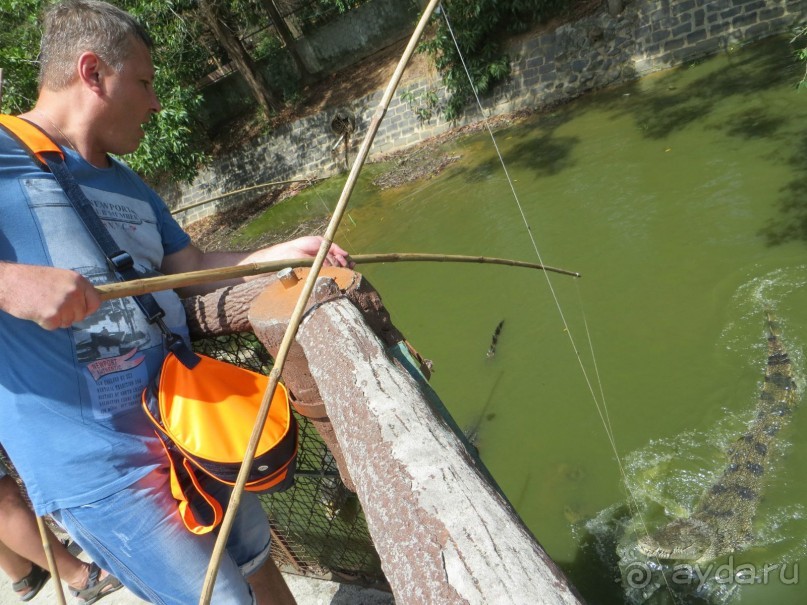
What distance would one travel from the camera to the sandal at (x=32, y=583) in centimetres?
278

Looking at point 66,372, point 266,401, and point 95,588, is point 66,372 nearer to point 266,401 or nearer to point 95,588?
point 266,401

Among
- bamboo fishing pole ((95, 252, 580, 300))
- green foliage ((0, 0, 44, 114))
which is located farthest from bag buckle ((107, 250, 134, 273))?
green foliage ((0, 0, 44, 114))

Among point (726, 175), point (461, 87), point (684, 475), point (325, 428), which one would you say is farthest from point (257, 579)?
point (461, 87)

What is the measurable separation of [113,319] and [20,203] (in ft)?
1.19

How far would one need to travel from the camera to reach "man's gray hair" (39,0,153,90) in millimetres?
1485

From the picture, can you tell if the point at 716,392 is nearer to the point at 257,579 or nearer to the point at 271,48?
the point at 257,579

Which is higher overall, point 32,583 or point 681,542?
point 32,583

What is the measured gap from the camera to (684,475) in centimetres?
338

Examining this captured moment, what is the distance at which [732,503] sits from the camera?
3076 millimetres

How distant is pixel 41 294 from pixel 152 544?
2.51 ft

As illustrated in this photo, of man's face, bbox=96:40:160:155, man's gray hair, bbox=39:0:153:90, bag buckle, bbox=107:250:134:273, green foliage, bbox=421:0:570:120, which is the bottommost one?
green foliage, bbox=421:0:570:120

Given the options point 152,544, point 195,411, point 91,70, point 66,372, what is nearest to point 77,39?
point 91,70

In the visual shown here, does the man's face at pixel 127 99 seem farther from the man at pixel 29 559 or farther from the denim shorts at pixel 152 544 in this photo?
the man at pixel 29 559

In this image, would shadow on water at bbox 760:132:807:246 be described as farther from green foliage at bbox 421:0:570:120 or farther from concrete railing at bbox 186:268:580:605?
green foliage at bbox 421:0:570:120
